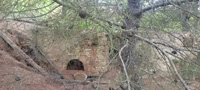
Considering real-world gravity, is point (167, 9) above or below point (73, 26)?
above

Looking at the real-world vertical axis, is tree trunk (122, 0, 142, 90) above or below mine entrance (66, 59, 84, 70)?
above

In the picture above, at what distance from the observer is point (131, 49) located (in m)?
4.23

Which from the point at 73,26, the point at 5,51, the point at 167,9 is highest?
the point at 167,9

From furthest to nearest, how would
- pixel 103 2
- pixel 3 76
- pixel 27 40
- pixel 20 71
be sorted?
pixel 27 40 → pixel 20 71 → pixel 3 76 → pixel 103 2

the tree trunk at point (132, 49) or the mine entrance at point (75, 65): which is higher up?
the tree trunk at point (132, 49)

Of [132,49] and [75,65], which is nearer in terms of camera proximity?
[132,49]

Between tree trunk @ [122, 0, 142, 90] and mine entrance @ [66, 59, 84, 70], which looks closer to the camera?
tree trunk @ [122, 0, 142, 90]

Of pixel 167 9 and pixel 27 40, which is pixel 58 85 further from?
pixel 167 9

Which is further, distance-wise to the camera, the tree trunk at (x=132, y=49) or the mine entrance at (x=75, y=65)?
the mine entrance at (x=75, y=65)

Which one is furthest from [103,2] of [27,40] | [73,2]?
[27,40]

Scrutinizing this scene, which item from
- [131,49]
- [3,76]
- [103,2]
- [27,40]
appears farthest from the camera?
[27,40]

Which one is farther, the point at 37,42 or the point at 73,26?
the point at 37,42

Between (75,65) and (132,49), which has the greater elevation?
(132,49)

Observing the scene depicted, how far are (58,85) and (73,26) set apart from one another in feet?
7.74
